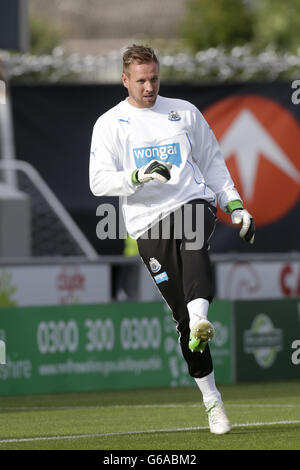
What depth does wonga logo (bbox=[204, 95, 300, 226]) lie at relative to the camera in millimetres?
19828

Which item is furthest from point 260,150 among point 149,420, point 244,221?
point 244,221

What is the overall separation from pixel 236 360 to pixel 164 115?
6688mm

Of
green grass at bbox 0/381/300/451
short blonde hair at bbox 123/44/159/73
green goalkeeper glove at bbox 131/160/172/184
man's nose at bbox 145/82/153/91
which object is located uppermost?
short blonde hair at bbox 123/44/159/73

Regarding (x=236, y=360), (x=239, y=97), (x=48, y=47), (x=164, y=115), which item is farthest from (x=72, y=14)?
(x=164, y=115)

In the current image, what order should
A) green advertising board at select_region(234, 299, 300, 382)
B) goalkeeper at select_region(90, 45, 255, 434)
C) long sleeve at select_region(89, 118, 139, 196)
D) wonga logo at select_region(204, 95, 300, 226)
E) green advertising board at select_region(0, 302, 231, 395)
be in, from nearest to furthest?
long sleeve at select_region(89, 118, 139, 196), goalkeeper at select_region(90, 45, 255, 434), green advertising board at select_region(0, 302, 231, 395), green advertising board at select_region(234, 299, 300, 382), wonga logo at select_region(204, 95, 300, 226)

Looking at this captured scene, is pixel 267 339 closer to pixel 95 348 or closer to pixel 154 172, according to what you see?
pixel 95 348

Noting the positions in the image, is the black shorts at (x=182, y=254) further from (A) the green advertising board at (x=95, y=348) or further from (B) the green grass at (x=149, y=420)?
(A) the green advertising board at (x=95, y=348)

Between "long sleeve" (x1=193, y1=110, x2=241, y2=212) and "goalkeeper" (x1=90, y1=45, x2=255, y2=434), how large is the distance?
0.08m

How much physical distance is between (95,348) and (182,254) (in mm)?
5681

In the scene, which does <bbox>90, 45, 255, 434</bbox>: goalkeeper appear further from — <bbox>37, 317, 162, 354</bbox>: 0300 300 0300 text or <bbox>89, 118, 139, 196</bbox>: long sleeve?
<bbox>37, 317, 162, 354</bbox>: 0300 300 0300 text

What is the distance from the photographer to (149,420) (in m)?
10.1

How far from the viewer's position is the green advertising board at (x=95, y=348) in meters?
13.5

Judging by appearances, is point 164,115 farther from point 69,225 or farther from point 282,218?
point 282,218

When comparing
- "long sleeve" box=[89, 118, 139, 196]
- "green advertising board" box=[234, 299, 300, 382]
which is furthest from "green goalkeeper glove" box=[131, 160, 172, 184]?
"green advertising board" box=[234, 299, 300, 382]
